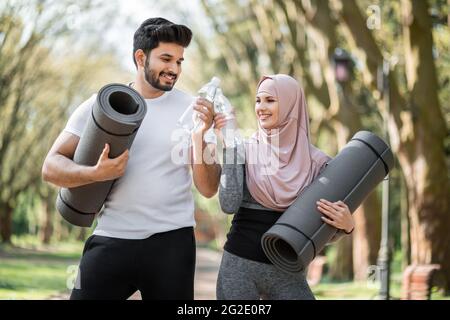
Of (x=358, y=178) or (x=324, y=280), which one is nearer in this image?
(x=358, y=178)

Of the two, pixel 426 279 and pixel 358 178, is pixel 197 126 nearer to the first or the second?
pixel 358 178

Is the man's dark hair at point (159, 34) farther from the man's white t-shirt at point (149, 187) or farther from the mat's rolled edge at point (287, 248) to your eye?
the mat's rolled edge at point (287, 248)

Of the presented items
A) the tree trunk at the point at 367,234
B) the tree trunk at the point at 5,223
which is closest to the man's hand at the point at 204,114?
the tree trunk at the point at 367,234

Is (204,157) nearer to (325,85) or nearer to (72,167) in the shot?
(72,167)

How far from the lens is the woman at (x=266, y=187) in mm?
4023

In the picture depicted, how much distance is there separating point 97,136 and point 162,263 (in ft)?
2.29

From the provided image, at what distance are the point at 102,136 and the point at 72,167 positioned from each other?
24cm

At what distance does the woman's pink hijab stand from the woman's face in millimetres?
20

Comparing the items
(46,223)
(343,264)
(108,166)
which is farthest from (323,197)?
(46,223)

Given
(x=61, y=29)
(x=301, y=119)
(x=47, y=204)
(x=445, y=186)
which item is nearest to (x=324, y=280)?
(x=445, y=186)

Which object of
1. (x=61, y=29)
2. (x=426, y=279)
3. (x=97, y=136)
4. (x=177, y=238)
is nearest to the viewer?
(x=97, y=136)

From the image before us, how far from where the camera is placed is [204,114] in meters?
3.95

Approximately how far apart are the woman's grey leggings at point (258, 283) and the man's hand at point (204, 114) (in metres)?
0.66

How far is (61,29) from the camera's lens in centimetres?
2106
